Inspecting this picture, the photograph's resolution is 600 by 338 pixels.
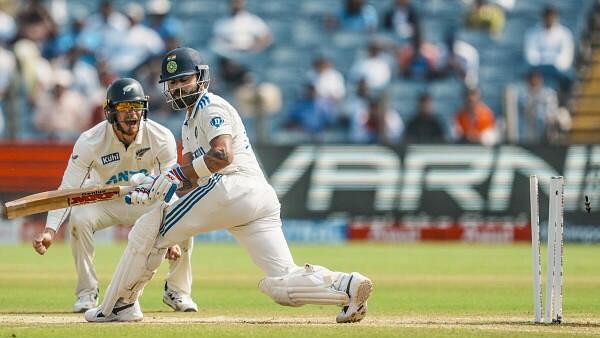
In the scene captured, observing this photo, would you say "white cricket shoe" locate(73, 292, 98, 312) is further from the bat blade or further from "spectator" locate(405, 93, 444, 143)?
"spectator" locate(405, 93, 444, 143)

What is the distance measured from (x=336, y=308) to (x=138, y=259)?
216 cm

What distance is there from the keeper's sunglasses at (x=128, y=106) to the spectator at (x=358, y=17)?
11779mm

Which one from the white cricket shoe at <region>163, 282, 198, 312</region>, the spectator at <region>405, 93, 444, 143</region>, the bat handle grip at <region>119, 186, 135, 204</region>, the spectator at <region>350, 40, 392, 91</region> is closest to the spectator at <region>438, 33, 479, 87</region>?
the spectator at <region>350, 40, 392, 91</region>

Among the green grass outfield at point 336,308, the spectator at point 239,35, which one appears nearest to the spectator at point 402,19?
the spectator at point 239,35

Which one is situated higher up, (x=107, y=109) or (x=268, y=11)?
(x=268, y=11)

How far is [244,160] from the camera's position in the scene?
7719 mm

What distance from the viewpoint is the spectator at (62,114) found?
60.6ft

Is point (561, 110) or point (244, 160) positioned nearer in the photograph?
point (244, 160)

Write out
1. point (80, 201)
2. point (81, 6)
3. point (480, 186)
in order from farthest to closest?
point (81, 6)
point (480, 186)
point (80, 201)

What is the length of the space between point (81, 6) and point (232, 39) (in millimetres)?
3138

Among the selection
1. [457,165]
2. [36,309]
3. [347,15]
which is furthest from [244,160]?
[347,15]

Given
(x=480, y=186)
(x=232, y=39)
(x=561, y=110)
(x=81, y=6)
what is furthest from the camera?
(x=81, y=6)

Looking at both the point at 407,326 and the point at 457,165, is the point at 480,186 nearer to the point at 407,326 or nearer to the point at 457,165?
the point at 457,165

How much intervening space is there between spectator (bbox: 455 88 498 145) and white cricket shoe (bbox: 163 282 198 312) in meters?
9.61
